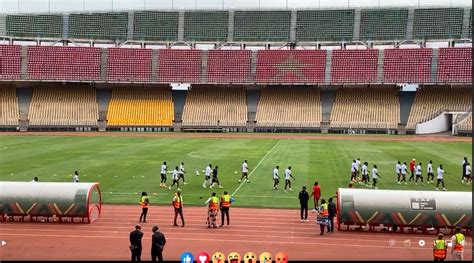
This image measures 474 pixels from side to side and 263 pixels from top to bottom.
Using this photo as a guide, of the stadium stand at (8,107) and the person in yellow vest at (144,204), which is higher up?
the stadium stand at (8,107)

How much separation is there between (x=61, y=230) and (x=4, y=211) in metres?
2.48

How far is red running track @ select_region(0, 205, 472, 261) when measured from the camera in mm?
14625

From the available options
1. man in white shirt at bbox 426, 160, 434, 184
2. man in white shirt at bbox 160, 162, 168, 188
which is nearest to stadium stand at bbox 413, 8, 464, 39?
man in white shirt at bbox 426, 160, 434, 184

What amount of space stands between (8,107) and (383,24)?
52.7 m

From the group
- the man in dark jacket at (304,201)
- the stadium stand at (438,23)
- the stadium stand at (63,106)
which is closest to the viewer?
the man in dark jacket at (304,201)

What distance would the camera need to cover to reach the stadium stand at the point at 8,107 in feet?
215

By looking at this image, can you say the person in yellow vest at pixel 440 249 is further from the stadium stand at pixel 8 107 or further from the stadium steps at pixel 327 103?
the stadium stand at pixel 8 107

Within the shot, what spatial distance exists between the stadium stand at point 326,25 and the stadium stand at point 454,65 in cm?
→ 1329

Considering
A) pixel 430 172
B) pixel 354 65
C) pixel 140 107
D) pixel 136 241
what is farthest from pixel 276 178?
pixel 354 65

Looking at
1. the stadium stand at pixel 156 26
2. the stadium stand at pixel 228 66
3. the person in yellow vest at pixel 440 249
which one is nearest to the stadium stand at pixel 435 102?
the stadium stand at pixel 228 66

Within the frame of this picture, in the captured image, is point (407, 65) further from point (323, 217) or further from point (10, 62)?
point (323, 217)

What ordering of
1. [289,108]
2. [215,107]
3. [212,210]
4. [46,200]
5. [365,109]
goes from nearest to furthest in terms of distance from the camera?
[212,210], [46,200], [365,109], [289,108], [215,107]

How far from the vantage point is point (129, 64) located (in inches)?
2889

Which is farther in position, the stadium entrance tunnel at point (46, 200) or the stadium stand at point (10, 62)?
the stadium stand at point (10, 62)
